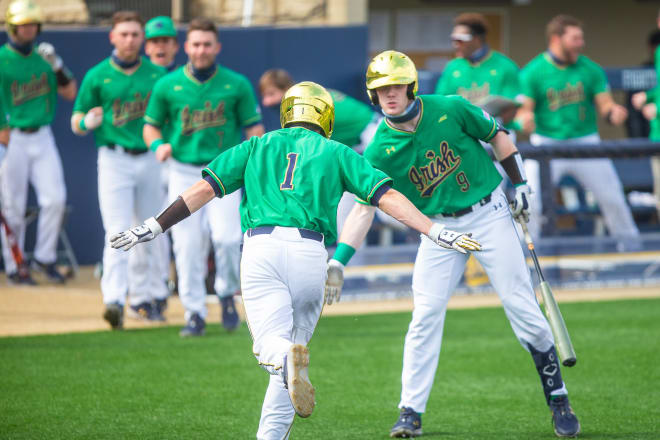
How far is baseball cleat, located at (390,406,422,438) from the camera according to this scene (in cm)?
538

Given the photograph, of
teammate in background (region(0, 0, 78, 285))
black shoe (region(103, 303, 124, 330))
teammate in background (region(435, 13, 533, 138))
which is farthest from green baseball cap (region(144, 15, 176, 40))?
teammate in background (region(435, 13, 533, 138))

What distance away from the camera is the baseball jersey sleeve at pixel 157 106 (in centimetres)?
803

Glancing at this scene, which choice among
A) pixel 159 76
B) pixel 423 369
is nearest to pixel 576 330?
pixel 423 369

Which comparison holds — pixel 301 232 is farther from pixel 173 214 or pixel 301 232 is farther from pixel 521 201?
pixel 521 201

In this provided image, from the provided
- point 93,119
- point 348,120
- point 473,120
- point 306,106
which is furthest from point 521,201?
point 93,119

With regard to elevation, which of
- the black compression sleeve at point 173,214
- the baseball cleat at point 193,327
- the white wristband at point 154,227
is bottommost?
the baseball cleat at point 193,327

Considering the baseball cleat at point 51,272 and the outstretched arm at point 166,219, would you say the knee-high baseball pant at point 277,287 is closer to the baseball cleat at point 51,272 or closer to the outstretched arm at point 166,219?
the outstretched arm at point 166,219

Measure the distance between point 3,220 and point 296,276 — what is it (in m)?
6.16

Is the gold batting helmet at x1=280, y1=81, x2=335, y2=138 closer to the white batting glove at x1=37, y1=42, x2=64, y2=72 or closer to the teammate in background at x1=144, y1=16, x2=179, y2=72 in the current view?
the teammate in background at x1=144, y1=16, x2=179, y2=72

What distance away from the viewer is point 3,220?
9.99 m

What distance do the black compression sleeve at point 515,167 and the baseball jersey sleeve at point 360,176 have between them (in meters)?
1.20

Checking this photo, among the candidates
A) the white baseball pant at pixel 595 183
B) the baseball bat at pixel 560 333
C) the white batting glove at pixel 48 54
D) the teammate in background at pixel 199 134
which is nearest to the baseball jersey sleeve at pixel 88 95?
the teammate in background at pixel 199 134

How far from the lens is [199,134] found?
26.4ft

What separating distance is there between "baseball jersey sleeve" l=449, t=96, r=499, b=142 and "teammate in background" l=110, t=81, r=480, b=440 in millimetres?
985
